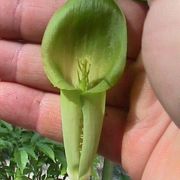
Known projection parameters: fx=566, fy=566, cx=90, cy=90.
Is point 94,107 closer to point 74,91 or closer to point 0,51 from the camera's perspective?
point 74,91

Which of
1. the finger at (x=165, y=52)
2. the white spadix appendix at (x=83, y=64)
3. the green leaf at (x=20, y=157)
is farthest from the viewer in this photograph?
the green leaf at (x=20, y=157)

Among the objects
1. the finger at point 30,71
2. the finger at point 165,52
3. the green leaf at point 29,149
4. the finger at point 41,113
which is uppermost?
the finger at point 165,52

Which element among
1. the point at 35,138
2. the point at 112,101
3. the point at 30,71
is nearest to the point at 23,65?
the point at 30,71

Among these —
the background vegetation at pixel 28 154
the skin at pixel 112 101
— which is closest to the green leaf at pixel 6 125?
the background vegetation at pixel 28 154

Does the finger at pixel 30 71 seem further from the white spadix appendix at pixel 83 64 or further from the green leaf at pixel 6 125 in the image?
the green leaf at pixel 6 125

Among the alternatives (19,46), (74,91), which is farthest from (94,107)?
(19,46)

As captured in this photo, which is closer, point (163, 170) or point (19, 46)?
point (163, 170)

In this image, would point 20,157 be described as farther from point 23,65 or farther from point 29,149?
point 23,65
